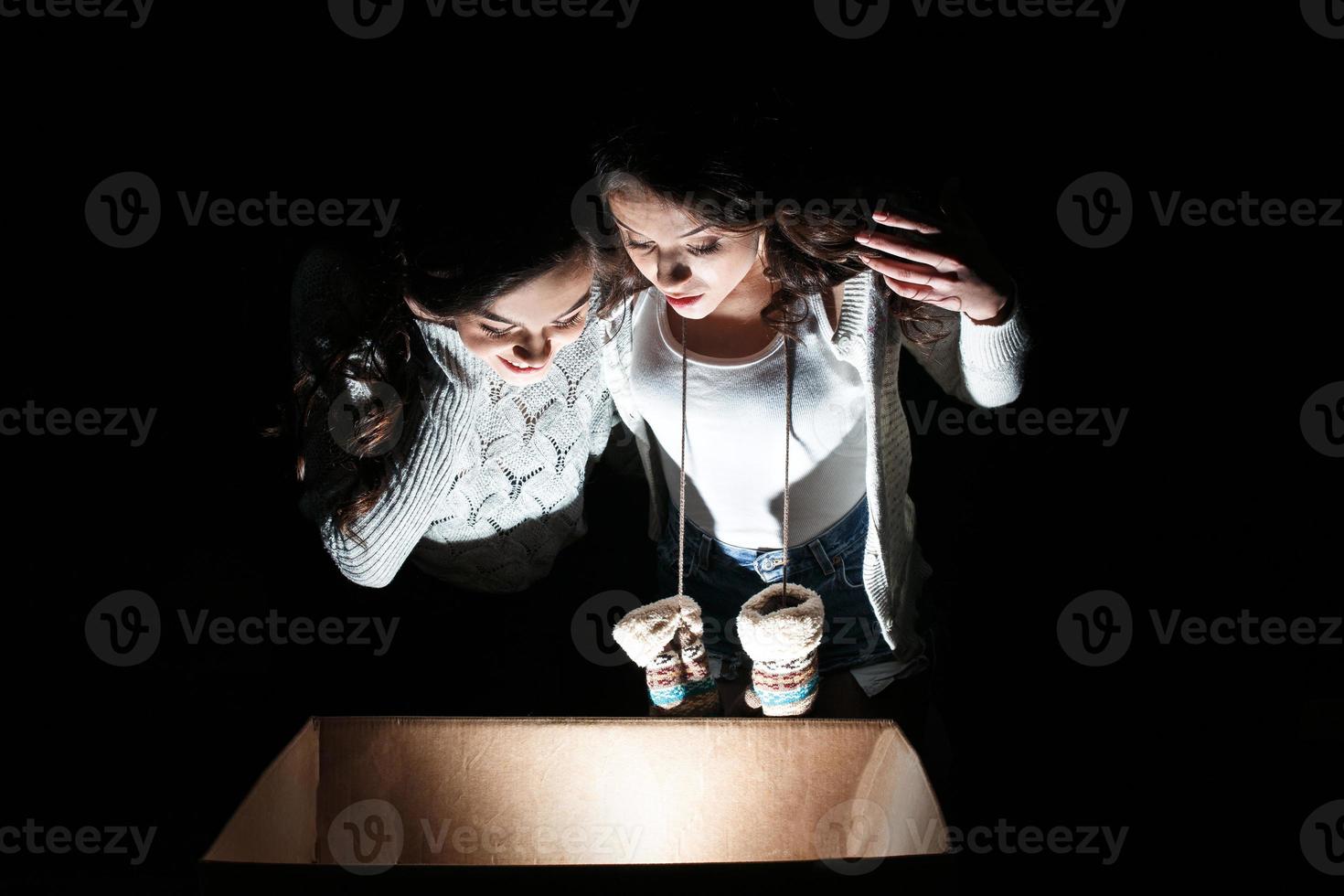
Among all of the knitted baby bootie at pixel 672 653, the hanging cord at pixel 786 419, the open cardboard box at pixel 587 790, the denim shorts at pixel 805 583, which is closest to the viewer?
the open cardboard box at pixel 587 790

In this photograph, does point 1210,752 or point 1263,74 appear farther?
point 1210,752

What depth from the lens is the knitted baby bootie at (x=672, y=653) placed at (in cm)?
93

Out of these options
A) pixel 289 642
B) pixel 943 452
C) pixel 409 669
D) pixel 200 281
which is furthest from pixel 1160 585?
pixel 200 281

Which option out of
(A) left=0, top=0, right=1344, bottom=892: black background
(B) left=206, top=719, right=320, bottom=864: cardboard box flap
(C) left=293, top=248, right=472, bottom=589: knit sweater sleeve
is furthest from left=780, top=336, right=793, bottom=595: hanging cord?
(B) left=206, top=719, right=320, bottom=864: cardboard box flap

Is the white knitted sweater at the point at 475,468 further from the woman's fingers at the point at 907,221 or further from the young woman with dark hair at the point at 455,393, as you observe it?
the woman's fingers at the point at 907,221

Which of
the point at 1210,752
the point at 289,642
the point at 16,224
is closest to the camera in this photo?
the point at 16,224

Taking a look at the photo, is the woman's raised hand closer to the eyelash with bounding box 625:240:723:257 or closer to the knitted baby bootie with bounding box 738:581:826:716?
the eyelash with bounding box 625:240:723:257

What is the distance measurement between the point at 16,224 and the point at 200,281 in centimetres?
19

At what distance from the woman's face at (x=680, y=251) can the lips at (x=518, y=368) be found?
15 centimetres

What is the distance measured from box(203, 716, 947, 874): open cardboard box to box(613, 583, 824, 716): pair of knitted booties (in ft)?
0.31

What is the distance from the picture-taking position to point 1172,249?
1.11 meters

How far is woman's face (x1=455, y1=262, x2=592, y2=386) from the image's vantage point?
910mm

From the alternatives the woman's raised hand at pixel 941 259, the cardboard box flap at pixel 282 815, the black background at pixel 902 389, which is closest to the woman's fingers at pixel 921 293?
the woman's raised hand at pixel 941 259

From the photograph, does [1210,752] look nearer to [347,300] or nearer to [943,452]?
[943,452]
